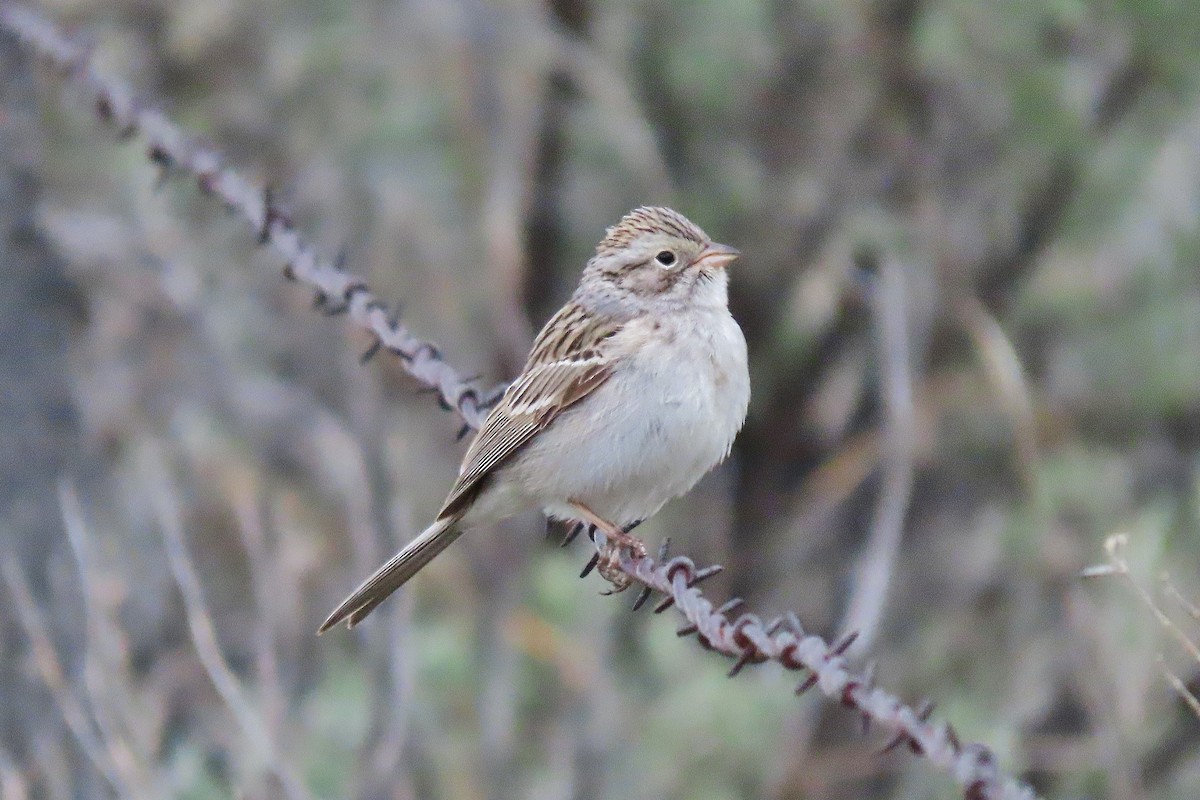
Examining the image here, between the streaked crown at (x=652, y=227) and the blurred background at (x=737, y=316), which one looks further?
the blurred background at (x=737, y=316)

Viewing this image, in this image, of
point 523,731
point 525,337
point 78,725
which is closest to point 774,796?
point 523,731

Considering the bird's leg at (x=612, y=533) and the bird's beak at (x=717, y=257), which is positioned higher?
the bird's beak at (x=717, y=257)

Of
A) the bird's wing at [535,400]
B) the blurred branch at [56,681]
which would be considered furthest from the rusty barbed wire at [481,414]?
the blurred branch at [56,681]

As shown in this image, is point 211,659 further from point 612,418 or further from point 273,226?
point 612,418

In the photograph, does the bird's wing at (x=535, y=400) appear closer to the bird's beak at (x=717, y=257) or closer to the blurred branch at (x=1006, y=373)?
the bird's beak at (x=717, y=257)

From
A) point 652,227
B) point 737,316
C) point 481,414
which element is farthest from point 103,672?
point 737,316

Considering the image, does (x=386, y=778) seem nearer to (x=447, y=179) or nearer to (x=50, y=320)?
(x=50, y=320)
